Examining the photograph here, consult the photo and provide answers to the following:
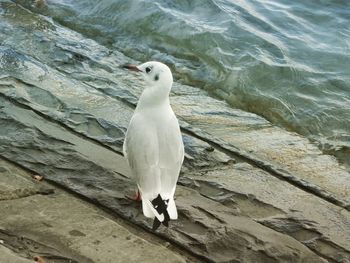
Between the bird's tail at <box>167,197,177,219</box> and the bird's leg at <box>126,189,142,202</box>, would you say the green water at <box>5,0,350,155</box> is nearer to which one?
the bird's leg at <box>126,189,142,202</box>

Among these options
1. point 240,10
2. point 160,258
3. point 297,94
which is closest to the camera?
point 160,258

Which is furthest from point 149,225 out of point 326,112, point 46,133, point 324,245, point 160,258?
point 326,112

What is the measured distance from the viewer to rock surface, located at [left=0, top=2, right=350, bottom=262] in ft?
11.6

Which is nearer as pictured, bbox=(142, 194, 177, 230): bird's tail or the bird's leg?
bbox=(142, 194, 177, 230): bird's tail

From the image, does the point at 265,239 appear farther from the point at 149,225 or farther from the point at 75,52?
the point at 75,52

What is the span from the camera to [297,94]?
292 inches

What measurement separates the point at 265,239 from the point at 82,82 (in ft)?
9.89

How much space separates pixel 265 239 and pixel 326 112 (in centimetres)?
351

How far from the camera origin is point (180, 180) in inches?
172

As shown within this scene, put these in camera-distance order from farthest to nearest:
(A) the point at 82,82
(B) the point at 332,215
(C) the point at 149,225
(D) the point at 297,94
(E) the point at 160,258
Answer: (D) the point at 297,94
(A) the point at 82,82
(B) the point at 332,215
(C) the point at 149,225
(E) the point at 160,258

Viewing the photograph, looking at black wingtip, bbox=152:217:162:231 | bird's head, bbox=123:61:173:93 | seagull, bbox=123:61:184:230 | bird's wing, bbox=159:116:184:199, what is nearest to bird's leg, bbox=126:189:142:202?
seagull, bbox=123:61:184:230

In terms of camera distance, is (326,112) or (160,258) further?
(326,112)

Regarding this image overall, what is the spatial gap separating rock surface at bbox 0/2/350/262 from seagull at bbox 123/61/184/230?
20cm

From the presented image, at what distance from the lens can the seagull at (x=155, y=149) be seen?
139 inches
